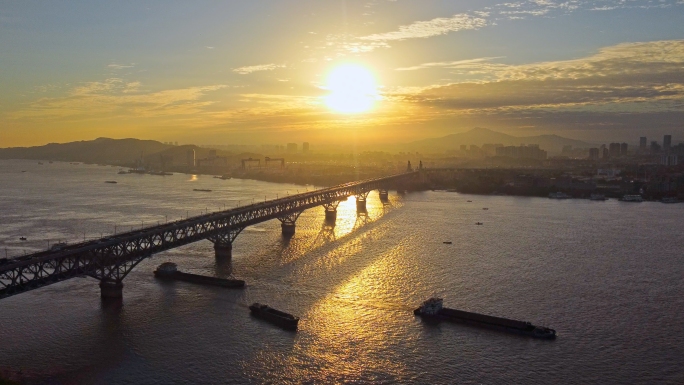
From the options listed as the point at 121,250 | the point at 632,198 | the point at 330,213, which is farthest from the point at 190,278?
the point at 632,198

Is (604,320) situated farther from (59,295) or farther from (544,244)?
(59,295)

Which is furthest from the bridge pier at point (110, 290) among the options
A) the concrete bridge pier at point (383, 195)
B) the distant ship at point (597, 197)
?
the distant ship at point (597, 197)

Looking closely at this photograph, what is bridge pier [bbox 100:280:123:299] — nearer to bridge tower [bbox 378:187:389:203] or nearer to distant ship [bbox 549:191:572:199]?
bridge tower [bbox 378:187:389:203]

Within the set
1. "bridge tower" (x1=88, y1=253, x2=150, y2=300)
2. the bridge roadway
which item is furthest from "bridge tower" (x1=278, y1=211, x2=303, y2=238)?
"bridge tower" (x1=88, y1=253, x2=150, y2=300)

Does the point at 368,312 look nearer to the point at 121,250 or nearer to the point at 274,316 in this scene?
the point at 274,316

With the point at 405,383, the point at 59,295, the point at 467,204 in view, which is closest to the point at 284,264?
the point at 59,295

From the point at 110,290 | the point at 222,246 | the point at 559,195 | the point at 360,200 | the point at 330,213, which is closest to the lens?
the point at 110,290

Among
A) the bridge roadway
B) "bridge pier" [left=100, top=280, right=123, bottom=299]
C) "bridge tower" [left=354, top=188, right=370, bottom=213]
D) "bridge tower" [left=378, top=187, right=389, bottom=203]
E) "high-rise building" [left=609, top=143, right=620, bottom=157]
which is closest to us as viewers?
the bridge roadway
